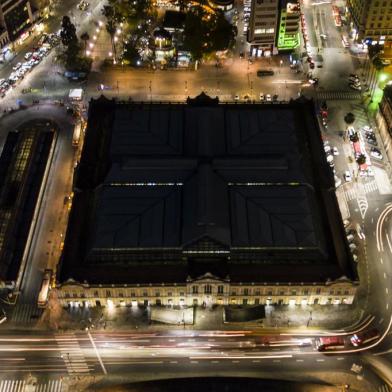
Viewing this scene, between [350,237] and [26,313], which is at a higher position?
[350,237]

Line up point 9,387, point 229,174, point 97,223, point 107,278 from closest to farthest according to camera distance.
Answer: point 9,387
point 107,278
point 97,223
point 229,174

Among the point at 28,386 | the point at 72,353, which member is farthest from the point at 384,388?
the point at 28,386

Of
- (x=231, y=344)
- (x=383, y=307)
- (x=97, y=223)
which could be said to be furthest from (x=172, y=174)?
(x=383, y=307)

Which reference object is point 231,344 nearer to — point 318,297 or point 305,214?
point 318,297

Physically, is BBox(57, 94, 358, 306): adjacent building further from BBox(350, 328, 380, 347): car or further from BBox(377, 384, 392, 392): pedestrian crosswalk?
BBox(377, 384, 392, 392): pedestrian crosswalk

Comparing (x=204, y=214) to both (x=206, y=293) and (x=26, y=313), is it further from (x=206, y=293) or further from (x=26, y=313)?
(x=26, y=313)

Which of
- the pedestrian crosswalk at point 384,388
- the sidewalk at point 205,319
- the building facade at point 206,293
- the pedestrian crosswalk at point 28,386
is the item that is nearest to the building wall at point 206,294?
the building facade at point 206,293

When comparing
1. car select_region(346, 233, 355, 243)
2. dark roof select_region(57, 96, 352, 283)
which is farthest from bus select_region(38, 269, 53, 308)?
car select_region(346, 233, 355, 243)
